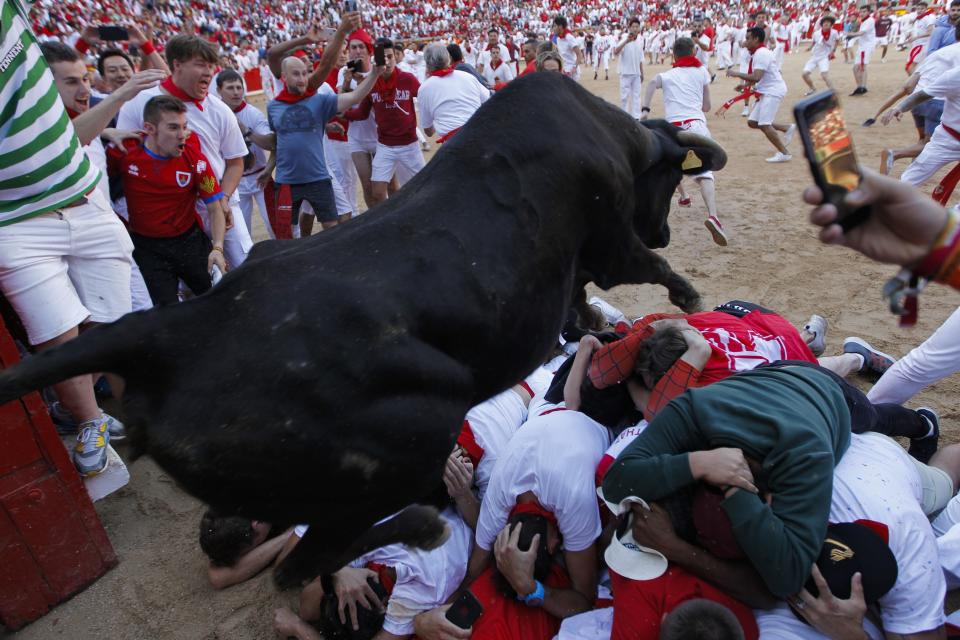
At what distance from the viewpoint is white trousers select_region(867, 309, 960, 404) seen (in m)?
3.34

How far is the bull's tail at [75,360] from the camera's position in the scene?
4.45ft

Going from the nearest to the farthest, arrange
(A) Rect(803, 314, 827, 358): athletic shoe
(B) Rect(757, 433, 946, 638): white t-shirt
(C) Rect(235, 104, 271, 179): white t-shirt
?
(B) Rect(757, 433, 946, 638): white t-shirt < (A) Rect(803, 314, 827, 358): athletic shoe < (C) Rect(235, 104, 271, 179): white t-shirt

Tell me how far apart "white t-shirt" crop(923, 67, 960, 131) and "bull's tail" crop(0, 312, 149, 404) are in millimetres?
6978

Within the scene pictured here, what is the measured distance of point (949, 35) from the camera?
1030cm

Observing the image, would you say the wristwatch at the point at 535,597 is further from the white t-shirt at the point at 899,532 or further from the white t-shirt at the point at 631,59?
the white t-shirt at the point at 631,59

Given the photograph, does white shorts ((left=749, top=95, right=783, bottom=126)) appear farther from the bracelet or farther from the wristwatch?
the bracelet

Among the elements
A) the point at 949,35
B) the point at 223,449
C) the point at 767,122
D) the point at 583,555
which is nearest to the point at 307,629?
the point at 583,555

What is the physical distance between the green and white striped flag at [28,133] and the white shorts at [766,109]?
9.40 metres

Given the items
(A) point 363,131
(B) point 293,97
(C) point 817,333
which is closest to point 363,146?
(A) point 363,131

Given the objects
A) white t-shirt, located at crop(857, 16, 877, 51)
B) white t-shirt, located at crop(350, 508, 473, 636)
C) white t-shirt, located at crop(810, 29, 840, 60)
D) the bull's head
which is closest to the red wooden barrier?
white t-shirt, located at crop(350, 508, 473, 636)

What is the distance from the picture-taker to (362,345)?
140cm

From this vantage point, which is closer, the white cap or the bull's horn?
the white cap

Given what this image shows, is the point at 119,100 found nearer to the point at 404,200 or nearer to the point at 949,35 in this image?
the point at 404,200

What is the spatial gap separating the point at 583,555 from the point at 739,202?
6.56 metres
